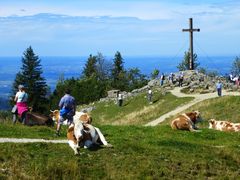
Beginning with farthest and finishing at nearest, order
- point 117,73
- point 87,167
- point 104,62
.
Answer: point 104,62 < point 117,73 < point 87,167

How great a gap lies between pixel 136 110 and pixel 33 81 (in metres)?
63.9

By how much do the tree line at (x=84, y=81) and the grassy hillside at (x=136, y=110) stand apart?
41.6 ft

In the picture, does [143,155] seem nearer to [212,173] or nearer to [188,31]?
[212,173]

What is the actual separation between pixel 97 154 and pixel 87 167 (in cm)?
144

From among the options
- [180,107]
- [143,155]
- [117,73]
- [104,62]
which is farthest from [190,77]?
[104,62]

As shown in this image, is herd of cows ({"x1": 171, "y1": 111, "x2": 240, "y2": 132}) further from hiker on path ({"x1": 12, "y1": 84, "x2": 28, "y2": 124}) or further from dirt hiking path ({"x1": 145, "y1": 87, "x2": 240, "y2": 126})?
dirt hiking path ({"x1": 145, "y1": 87, "x2": 240, "y2": 126})

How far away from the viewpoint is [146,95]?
6291 centimetres

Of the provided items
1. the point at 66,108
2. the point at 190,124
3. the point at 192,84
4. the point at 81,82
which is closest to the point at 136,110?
the point at 192,84

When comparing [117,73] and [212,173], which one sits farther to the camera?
[117,73]

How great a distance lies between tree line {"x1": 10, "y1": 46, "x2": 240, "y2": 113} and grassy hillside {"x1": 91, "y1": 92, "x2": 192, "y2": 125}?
41.6ft

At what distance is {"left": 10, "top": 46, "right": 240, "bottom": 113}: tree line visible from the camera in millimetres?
98562

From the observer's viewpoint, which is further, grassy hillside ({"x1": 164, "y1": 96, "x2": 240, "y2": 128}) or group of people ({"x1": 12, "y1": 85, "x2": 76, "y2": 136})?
grassy hillside ({"x1": 164, "y1": 96, "x2": 240, "y2": 128})

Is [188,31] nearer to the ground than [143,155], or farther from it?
farther from it

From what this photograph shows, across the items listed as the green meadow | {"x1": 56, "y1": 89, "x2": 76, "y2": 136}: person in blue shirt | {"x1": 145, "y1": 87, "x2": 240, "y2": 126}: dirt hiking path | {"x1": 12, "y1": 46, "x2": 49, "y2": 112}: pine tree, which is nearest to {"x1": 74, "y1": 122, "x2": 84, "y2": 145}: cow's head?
the green meadow
